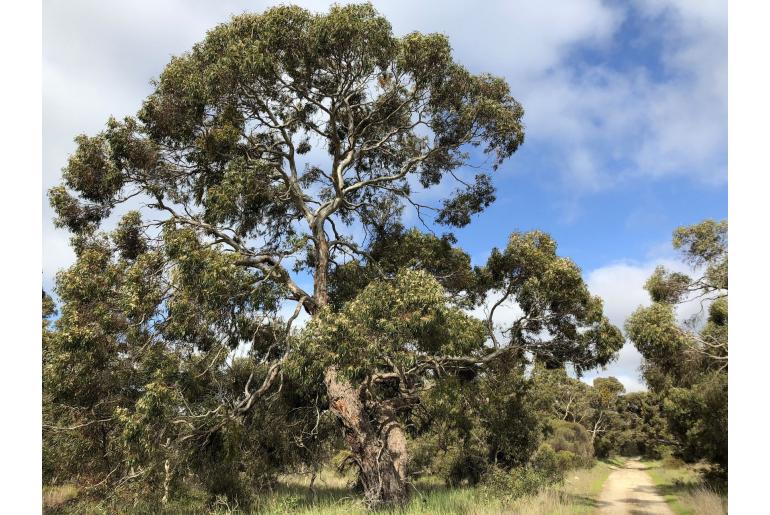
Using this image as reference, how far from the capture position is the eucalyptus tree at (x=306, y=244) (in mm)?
11453

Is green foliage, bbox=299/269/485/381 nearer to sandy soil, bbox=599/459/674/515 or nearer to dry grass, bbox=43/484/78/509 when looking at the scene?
sandy soil, bbox=599/459/674/515

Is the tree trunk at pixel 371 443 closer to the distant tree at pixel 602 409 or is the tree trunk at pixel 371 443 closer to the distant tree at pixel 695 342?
the distant tree at pixel 695 342

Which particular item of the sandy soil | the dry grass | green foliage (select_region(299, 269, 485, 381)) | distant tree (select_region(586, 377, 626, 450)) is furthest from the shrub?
the dry grass

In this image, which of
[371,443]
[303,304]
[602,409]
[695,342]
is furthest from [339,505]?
[602,409]

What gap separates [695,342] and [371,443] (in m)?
8.62

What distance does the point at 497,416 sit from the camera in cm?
1886

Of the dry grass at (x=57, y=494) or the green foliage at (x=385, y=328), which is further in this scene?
the dry grass at (x=57, y=494)

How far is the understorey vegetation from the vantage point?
11094mm

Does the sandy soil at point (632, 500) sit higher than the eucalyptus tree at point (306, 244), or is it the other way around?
the eucalyptus tree at point (306, 244)

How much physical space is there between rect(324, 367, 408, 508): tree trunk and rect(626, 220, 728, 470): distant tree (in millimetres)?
7182

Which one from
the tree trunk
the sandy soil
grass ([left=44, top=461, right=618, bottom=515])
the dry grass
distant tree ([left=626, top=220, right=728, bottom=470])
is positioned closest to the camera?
distant tree ([left=626, top=220, right=728, bottom=470])

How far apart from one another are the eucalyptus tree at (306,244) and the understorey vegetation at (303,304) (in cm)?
6

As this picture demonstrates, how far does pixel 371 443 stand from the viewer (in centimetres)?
1428

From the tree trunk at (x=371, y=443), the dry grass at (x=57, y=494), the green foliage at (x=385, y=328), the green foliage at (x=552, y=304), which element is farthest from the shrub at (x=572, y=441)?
the dry grass at (x=57, y=494)
